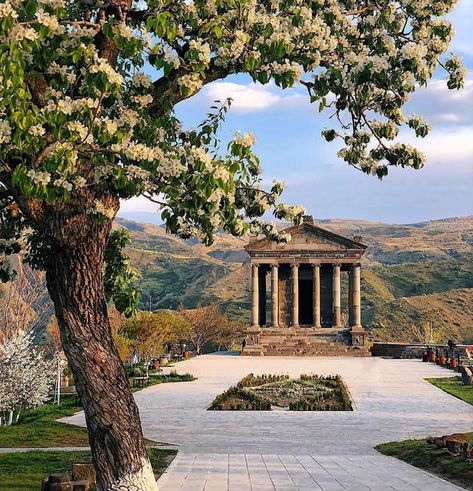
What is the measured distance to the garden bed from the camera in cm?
2700

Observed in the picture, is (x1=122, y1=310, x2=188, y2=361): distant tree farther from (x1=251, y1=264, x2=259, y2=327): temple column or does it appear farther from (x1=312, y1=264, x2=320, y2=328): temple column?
(x1=312, y1=264, x2=320, y2=328): temple column

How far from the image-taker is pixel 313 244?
236 ft

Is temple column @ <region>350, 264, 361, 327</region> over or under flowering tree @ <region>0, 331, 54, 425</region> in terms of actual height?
over

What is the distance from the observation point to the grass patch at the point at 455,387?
3093cm

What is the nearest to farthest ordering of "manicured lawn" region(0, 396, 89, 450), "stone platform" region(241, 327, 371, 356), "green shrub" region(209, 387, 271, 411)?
"manicured lawn" region(0, 396, 89, 450) < "green shrub" region(209, 387, 271, 411) < "stone platform" region(241, 327, 371, 356)

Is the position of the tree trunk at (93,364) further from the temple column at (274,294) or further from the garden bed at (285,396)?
the temple column at (274,294)

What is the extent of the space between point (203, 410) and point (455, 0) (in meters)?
18.3

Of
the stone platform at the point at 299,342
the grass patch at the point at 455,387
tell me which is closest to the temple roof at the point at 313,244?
the stone platform at the point at 299,342

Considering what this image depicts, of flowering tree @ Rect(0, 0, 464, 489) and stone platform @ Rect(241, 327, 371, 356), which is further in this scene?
stone platform @ Rect(241, 327, 371, 356)

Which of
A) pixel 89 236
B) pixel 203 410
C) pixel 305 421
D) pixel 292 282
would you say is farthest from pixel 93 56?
pixel 292 282

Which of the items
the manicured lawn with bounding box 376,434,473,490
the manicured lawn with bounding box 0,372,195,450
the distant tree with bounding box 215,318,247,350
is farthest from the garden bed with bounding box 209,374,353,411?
the distant tree with bounding box 215,318,247,350

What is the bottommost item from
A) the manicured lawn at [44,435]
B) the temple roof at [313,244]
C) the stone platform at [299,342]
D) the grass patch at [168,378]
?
the manicured lawn at [44,435]

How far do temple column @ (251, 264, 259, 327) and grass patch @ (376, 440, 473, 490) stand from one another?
52698mm

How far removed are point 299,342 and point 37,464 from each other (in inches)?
2127
